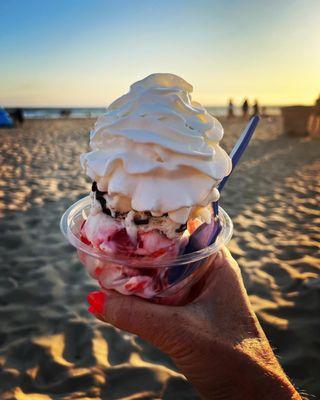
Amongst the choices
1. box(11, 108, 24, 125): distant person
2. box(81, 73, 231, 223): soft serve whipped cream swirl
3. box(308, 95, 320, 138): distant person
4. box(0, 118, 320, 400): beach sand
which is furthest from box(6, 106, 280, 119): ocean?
box(81, 73, 231, 223): soft serve whipped cream swirl

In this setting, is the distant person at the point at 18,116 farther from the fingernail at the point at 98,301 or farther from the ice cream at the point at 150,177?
the fingernail at the point at 98,301

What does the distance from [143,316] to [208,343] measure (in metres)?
0.26

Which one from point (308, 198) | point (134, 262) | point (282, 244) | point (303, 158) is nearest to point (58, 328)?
point (134, 262)

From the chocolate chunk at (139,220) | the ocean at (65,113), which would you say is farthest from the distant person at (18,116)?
the chocolate chunk at (139,220)

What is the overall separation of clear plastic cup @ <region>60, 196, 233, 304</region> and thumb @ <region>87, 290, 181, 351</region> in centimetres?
4

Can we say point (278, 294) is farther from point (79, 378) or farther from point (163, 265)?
point (163, 265)

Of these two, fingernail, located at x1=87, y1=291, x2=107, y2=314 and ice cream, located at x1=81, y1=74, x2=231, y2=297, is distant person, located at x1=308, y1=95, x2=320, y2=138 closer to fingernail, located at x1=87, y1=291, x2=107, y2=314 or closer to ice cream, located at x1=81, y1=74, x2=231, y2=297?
ice cream, located at x1=81, y1=74, x2=231, y2=297

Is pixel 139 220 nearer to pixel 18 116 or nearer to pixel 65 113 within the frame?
pixel 18 116

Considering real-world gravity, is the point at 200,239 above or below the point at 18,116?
above

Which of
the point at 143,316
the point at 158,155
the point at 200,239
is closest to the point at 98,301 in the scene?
the point at 143,316

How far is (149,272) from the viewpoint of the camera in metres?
1.38

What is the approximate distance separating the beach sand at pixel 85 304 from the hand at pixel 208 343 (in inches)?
36.9

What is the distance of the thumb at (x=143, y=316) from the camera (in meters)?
1.32

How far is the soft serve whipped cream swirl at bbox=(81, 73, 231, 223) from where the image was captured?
1.32 metres
